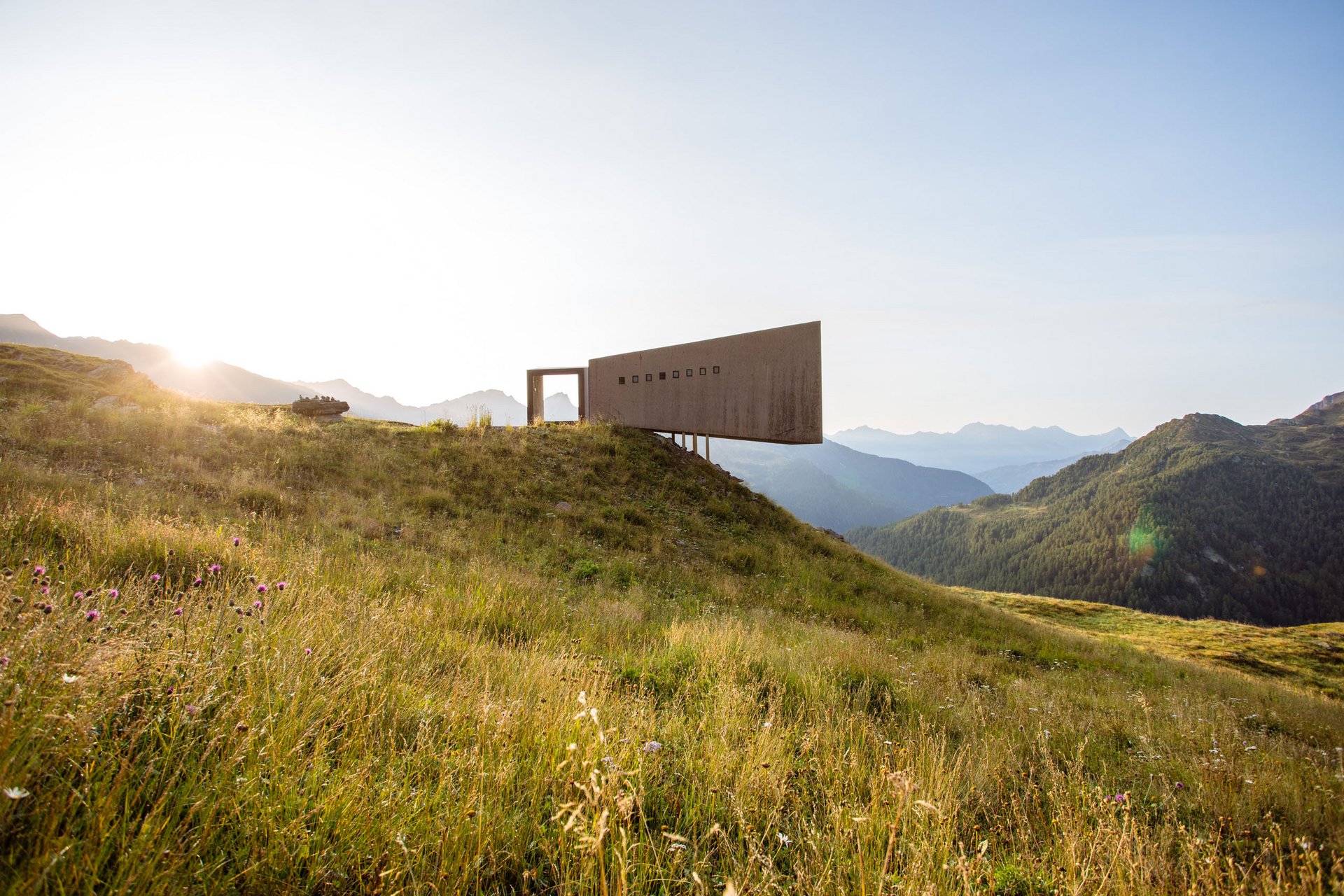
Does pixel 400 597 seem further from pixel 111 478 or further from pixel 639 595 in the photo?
pixel 111 478

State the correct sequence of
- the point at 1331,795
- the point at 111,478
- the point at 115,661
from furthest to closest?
the point at 111,478
the point at 1331,795
the point at 115,661

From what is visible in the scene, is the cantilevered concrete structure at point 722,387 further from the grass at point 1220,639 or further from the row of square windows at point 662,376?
the grass at point 1220,639

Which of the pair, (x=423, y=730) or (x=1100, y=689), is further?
(x=1100, y=689)

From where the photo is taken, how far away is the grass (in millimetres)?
19438

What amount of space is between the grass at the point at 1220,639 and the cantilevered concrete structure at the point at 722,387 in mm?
15435

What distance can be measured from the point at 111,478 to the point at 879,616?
14601 millimetres

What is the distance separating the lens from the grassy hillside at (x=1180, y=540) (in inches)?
5000

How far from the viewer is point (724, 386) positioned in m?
19.7

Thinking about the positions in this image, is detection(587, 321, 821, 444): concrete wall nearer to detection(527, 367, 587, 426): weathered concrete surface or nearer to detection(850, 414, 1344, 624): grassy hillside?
detection(527, 367, 587, 426): weathered concrete surface

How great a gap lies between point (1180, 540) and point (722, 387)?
184971mm

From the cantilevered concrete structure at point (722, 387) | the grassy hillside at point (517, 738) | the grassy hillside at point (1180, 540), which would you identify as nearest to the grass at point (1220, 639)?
the grassy hillside at point (517, 738)

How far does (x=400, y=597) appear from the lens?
5.54 meters

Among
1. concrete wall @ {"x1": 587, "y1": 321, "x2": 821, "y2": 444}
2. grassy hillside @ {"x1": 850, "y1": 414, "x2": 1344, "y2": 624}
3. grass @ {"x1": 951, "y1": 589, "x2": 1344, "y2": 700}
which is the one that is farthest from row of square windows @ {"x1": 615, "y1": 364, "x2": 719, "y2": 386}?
grassy hillside @ {"x1": 850, "y1": 414, "x2": 1344, "y2": 624}

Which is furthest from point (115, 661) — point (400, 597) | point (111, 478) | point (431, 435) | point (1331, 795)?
point (431, 435)
